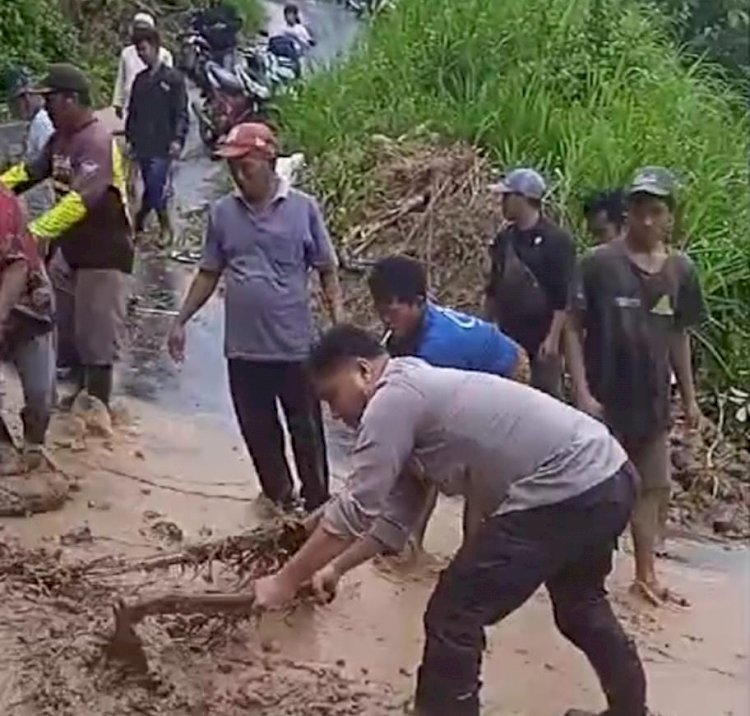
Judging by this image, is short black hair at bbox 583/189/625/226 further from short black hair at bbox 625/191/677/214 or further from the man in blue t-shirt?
the man in blue t-shirt

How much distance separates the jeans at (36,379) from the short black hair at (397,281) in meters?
1.86

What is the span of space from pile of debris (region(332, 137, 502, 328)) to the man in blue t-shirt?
4.70 meters

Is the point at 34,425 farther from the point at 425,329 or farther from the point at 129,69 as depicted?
the point at 129,69

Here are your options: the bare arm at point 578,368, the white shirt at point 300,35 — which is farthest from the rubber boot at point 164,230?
the white shirt at point 300,35

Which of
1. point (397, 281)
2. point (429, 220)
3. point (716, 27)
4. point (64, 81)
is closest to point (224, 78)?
point (429, 220)

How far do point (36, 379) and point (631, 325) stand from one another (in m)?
2.38

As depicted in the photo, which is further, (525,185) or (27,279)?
(525,185)

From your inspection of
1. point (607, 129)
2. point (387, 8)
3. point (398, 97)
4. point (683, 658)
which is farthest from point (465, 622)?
point (387, 8)

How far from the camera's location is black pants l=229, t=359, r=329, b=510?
6.70 metres

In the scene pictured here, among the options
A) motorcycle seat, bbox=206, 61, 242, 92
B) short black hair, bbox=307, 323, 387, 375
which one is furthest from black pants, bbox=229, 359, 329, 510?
motorcycle seat, bbox=206, 61, 242, 92

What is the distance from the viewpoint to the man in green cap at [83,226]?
7188 millimetres

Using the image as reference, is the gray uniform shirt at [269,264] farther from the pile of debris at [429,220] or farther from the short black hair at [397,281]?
the pile of debris at [429,220]

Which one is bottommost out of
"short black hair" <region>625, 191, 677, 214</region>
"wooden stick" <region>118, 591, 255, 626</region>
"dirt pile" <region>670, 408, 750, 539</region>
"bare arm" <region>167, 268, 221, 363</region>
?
"dirt pile" <region>670, 408, 750, 539</region>

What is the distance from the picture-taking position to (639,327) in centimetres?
630
